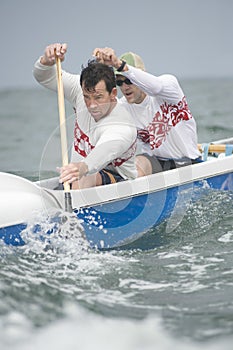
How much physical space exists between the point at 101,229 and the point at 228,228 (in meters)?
0.84

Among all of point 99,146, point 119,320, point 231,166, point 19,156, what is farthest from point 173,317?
point 19,156

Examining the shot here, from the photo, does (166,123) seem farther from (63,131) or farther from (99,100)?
(63,131)

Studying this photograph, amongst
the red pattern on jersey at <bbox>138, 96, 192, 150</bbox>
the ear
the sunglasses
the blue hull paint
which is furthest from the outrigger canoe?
the sunglasses

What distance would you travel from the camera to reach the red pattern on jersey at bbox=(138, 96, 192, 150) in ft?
15.0

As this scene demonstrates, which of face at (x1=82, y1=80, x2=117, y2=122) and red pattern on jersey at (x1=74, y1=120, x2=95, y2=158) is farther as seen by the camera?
red pattern on jersey at (x1=74, y1=120, x2=95, y2=158)

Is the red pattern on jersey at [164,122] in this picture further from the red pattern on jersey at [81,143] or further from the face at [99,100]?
the face at [99,100]

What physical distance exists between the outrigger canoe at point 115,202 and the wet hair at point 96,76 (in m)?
0.51

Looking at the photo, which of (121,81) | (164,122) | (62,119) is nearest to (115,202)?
(62,119)

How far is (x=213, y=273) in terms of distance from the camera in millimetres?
3447

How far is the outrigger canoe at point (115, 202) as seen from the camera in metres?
3.50

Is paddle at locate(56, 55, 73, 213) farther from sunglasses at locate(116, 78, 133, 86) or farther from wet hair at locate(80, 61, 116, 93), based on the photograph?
sunglasses at locate(116, 78, 133, 86)

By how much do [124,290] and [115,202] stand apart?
70 centimetres

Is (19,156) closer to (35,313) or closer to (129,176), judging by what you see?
(129,176)

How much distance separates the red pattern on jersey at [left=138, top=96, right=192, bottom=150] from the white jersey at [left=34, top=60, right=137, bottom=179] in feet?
1.78
